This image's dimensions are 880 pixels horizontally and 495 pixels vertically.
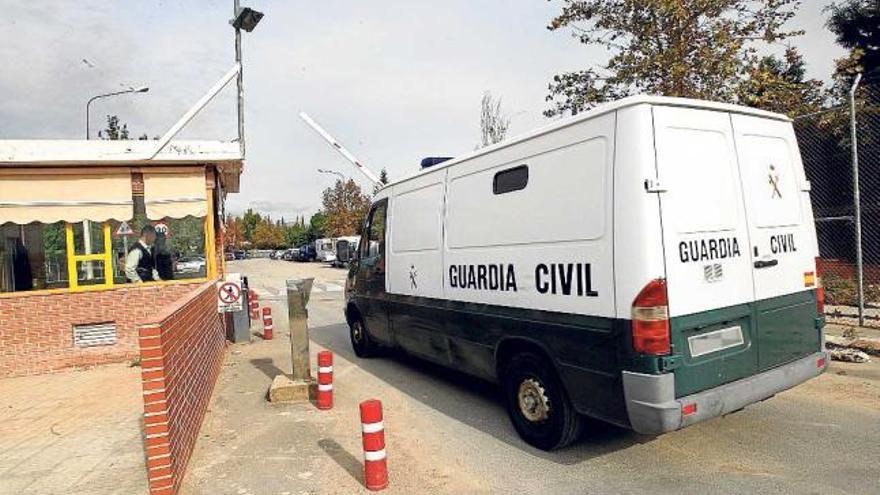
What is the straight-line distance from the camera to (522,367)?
4773mm

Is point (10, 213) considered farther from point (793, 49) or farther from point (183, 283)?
point (793, 49)

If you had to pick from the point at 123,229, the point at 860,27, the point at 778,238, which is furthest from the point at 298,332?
the point at 860,27

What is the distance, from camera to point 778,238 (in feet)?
14.0

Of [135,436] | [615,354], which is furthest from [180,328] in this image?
[615,354]

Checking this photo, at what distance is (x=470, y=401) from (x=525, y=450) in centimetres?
151

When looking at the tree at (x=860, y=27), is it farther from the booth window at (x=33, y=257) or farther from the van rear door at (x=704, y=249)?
the booth window at (x=33, y=257)

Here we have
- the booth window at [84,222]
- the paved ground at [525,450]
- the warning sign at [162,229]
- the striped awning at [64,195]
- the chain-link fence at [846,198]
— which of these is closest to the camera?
the paved ground at [525,450]

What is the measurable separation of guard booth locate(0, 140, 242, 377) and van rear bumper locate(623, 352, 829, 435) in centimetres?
786

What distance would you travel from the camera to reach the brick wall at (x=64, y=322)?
8.56m

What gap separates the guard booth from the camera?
857cm

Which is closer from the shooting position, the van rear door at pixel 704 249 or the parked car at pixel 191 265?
the van rear door at pixel 704 249

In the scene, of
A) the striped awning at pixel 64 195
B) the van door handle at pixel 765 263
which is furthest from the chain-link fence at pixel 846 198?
the striped awning at pixel 64 195

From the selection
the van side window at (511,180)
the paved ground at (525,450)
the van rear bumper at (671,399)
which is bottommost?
the paved ground at (525,450)

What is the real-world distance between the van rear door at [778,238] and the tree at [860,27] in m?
15.3
